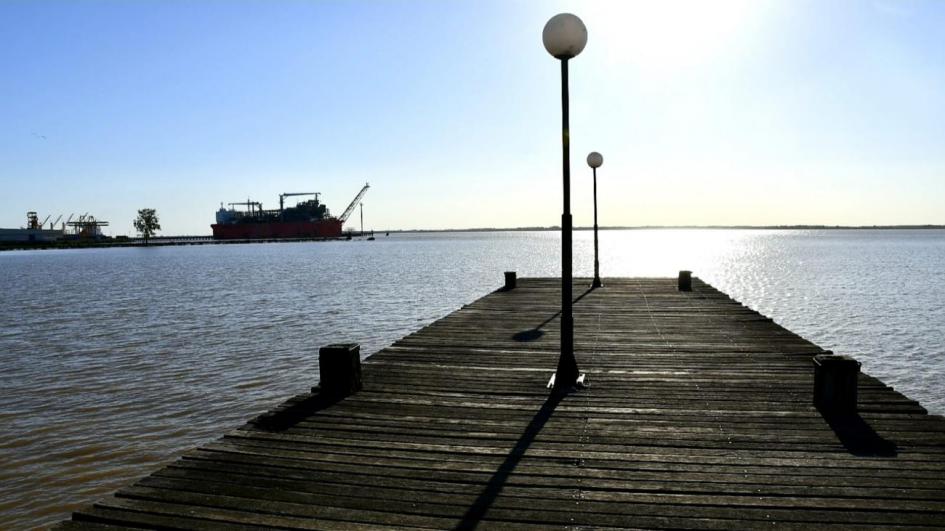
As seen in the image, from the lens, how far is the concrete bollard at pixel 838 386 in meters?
6.17

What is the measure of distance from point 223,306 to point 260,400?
742 inches

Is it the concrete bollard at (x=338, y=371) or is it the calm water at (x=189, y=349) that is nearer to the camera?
the concrete bollard at (x=338, y=371)

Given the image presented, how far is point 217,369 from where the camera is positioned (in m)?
15.4

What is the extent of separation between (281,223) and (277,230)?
2.36 m

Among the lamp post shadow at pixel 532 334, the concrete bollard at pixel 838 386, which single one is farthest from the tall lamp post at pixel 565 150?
the lamp post shadow at pixel 532 334

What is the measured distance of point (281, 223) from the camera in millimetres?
157625

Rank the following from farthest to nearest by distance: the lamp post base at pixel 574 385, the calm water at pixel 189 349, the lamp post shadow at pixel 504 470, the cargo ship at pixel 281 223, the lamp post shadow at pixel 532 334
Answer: the cargo ship at pixel 281 223 → the lamp post shadow at pixel 532 334 → the calm water at pixel 189 349 → the lamp post base at pixel 574 385 → the lamp post shadow at pixel 504 470

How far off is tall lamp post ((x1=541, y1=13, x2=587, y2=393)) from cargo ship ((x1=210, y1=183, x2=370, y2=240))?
6135 inches

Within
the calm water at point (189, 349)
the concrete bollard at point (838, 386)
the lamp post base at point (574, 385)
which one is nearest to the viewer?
the concrete bollard at point (838, 386)

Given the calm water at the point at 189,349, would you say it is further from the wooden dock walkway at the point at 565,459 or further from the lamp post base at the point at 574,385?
the lamp post base at the point at 574,385

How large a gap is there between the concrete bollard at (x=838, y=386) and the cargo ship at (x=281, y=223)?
6223 inches

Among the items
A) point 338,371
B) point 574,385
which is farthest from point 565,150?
point 338,371

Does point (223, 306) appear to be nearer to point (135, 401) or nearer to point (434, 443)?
point (135, 401)

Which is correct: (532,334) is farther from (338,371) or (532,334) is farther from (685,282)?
(685,282)
